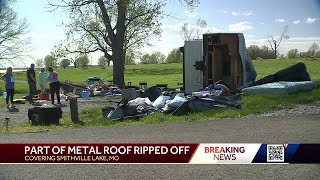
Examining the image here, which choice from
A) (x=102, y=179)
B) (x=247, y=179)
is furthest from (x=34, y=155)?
(x=247, y=179)

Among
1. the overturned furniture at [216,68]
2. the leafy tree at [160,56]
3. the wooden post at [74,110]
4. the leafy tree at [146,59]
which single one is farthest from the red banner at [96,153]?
the wooden post at [74,110]

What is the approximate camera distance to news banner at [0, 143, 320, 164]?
1.81 meters

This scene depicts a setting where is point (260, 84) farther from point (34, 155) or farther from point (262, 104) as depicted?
point (34, 155)

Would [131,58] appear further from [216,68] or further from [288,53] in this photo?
[288,53]

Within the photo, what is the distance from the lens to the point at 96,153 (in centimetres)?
185

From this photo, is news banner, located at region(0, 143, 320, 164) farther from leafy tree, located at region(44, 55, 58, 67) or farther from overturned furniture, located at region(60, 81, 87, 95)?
overturned furniture, located at region(60, 81, 87, 95)

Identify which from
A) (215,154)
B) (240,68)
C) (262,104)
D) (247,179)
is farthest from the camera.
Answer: (262,104)

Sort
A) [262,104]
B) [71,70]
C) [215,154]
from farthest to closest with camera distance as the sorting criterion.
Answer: [262,104], [71,70], [215,154]

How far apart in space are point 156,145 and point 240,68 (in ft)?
15.4

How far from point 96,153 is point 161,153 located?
12.2 inches

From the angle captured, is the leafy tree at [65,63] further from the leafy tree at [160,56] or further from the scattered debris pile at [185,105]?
the scattered debris pile at [185,105]

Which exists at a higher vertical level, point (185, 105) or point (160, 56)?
point (160, 56)

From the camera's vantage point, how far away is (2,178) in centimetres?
Result: 220

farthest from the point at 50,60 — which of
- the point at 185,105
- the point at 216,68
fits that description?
the point at 185,105
